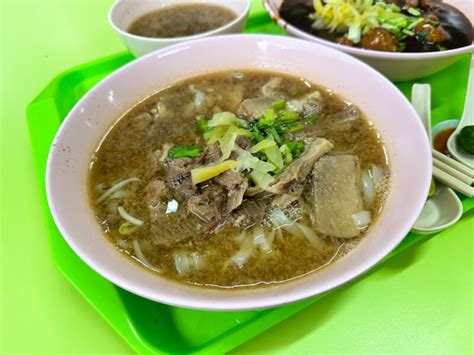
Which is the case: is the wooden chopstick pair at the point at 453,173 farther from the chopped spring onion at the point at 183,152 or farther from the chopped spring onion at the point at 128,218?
the chopped spring onion at the point at 128,218

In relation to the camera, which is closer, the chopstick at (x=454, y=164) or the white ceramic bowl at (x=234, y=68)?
the white ceramic bowl at (x=234, y=68)

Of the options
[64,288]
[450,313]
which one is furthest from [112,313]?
[450,313]

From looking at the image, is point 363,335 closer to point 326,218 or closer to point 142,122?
point 326,218

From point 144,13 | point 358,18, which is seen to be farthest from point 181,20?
point 358,18

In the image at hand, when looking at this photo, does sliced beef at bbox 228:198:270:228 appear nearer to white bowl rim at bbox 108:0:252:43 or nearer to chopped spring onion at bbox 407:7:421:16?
white bowl rim at bbox 108:0:252:43

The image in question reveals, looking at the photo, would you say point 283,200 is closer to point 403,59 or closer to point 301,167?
point 301,167

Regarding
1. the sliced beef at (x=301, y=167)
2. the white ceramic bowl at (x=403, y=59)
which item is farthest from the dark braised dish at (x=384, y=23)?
the sliced beef at (x=301, y=167)

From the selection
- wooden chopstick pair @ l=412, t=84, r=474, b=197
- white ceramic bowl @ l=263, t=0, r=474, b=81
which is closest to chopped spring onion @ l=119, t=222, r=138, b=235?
wooden chopstick pair @ l=412, t=84, r=474, b=197

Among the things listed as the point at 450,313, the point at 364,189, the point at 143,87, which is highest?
the point at 143,87

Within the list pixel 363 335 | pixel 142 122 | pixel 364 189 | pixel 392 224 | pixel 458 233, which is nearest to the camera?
pixel 392 224
